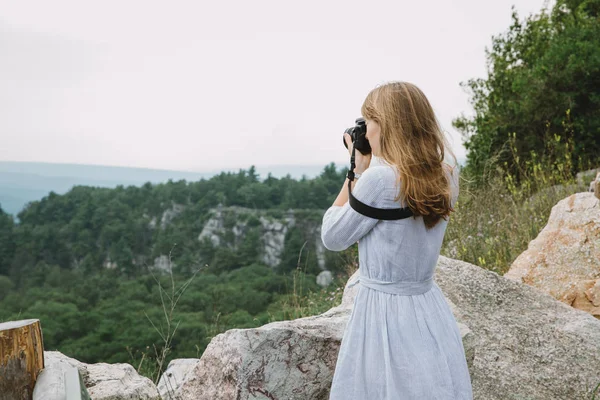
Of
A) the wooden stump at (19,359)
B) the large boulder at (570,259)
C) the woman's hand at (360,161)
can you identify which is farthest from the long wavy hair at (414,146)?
the large boulder at (570,259)

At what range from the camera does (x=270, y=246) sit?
6291cm

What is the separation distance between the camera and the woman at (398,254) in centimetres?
170

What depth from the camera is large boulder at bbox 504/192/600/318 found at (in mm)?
4043

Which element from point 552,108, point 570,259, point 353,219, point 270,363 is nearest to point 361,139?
point 353,219

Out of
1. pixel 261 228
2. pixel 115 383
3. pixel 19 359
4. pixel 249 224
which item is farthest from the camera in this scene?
pixel 249 224

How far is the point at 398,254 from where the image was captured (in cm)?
177

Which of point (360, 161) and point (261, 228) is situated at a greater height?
point (360, 161)

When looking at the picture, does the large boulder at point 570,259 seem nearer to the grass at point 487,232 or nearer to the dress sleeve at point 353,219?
the grass at point 487,232

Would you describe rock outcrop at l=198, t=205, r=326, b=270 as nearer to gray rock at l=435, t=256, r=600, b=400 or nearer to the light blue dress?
gray rock at l=435, t=256, r=600, b=400

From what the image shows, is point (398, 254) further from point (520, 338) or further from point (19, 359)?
point (520, 338)

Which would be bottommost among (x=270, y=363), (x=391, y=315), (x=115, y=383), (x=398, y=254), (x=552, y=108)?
(x=115, y=383)

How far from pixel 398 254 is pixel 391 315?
210 mm

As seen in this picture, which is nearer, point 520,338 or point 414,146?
point 414,146

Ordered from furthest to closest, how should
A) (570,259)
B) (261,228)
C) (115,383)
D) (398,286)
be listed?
(261,228), (570,259), (115,383), (398,286)
